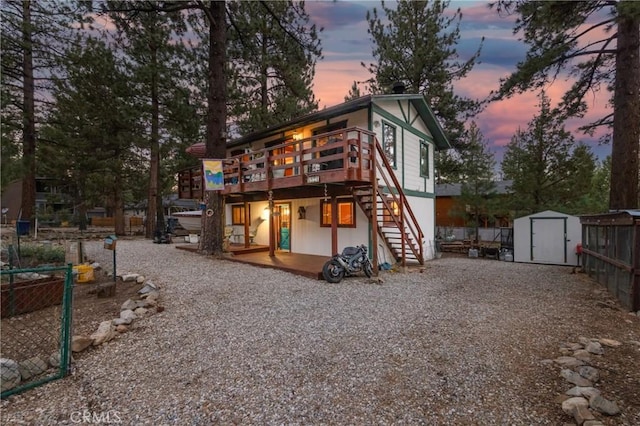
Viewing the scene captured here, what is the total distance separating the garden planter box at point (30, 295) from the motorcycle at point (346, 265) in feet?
17.7

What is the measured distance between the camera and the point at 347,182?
9.13 meters

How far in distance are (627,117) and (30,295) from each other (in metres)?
15.0

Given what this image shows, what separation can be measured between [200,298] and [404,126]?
9.93 metres

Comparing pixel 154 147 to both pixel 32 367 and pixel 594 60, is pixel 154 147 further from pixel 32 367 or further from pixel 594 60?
pixel 594 60

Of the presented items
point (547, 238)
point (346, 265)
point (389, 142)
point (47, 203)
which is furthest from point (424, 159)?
point (47, 203)

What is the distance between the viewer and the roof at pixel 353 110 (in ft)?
33.7

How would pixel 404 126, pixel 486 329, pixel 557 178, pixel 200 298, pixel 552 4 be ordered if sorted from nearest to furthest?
pixel 486 329 → pixel 200 298 → pixel 552 4 → pixel 404 126 → pixel 557 178

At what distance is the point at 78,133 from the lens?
54.0 ft

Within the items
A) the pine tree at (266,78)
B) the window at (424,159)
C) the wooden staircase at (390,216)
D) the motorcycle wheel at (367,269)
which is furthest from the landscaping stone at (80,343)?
the pine tree at (266,78)

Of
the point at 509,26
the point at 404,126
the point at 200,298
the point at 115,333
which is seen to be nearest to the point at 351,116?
the point at 404,126

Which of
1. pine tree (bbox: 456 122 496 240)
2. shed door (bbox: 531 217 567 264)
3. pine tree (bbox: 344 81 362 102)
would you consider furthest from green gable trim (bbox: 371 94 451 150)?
pine tree (bbox: 344 81 362 102)

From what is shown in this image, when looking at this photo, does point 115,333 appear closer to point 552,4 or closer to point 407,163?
point 407,163

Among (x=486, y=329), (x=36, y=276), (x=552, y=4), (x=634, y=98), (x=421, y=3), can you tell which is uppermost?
(x=421, y=3)

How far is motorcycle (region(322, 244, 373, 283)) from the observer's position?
777cm
